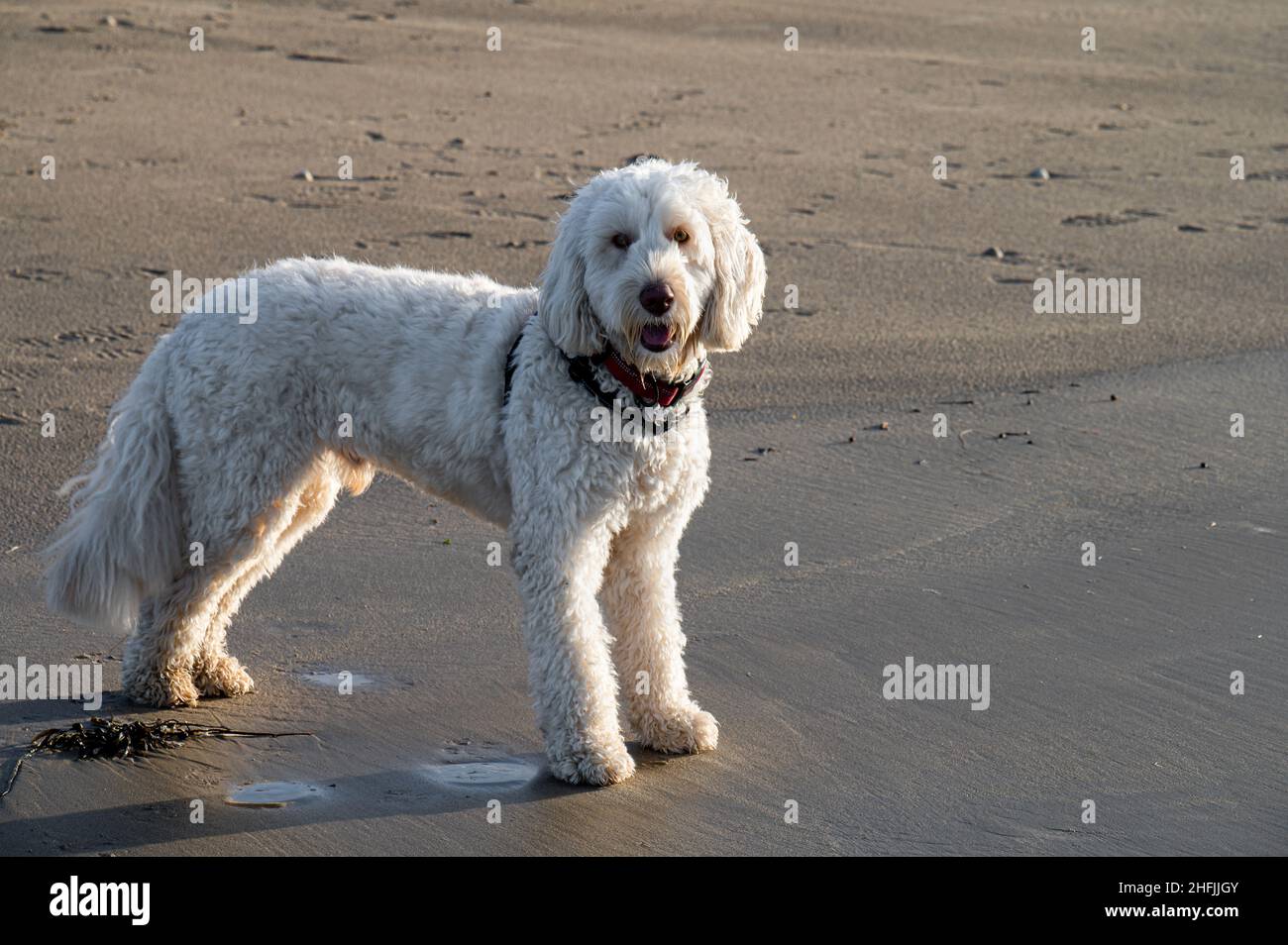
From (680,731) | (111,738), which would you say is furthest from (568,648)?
(111,738)

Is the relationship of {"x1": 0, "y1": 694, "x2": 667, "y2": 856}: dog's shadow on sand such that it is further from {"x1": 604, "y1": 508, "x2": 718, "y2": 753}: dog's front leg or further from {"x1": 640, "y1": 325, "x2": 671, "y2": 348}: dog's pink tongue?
{"x1": 640, "y1": 325, "x2": 671, "y2": 348}: dog's pink tongue

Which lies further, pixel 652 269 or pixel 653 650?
pixel 653 650

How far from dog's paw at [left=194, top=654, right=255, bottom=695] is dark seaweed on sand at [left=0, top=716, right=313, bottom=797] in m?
0.29

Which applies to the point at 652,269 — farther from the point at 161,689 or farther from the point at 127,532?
the point at 161,689

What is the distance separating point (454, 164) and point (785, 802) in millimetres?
7985

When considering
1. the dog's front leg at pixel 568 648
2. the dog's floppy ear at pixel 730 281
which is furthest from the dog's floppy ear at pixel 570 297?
the dog's front leg at pixel 568 648

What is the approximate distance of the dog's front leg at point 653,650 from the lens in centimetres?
525

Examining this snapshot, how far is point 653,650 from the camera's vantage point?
5.27 m

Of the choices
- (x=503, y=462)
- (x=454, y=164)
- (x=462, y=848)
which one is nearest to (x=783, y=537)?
(x=503, y=462)

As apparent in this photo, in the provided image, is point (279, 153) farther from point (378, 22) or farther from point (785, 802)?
point (785, 802)

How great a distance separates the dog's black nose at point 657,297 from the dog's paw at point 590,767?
133cm

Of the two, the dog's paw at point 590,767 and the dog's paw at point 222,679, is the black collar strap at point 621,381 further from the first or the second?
the dog's paw at point 222,679

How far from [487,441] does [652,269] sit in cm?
79

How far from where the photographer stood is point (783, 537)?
22.5 feet
